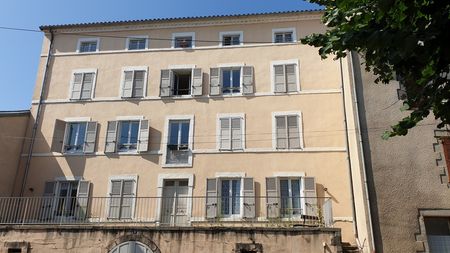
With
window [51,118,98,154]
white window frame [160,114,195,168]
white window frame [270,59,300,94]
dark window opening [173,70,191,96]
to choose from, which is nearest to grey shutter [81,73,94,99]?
window [51,118,98,154]

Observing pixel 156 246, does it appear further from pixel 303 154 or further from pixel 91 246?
pixel 303 154

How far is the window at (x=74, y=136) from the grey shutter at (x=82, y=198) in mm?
1523

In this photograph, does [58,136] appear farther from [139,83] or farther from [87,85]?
[139,83]

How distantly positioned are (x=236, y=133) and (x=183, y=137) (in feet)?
7.58

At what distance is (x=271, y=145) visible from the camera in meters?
18.5

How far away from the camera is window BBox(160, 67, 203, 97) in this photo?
19.9 m

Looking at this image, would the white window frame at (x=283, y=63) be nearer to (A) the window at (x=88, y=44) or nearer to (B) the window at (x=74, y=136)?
(B) the window at (x=74, y=136)

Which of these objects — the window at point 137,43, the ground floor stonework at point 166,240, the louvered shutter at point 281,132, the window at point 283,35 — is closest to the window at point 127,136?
the window at point 137,43

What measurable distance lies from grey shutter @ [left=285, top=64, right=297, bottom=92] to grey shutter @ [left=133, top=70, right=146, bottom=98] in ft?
21.4

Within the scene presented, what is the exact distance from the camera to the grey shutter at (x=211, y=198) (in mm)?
17281

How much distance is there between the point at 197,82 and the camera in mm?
19953

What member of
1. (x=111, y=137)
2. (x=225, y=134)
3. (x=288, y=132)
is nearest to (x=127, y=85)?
(x=111, y=137)

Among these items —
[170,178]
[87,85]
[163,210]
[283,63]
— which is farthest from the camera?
[87,85]

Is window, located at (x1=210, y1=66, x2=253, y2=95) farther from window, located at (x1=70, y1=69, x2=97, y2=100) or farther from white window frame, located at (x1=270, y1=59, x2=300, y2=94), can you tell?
window, located at (x1=70, y1=69, x2=97, y2=100)
